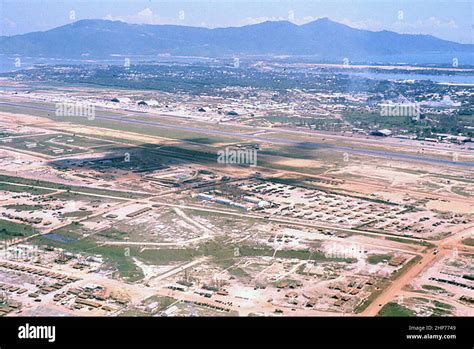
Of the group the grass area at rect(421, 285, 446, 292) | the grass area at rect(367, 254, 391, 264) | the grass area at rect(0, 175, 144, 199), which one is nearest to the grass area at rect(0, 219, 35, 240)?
the grass area at rect(0, 175, 144, 199)

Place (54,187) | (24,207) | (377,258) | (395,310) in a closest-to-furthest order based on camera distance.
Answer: (395,310) → (377,258) → (24,207) → (54,187)

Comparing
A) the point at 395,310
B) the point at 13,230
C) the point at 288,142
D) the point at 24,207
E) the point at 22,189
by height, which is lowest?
the point at 395,310

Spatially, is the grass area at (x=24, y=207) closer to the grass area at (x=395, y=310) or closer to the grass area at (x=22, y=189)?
the grass area at (x=22, y=189)

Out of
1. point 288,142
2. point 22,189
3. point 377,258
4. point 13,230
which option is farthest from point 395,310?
point 288,142

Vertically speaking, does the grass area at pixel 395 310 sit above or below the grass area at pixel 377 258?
below

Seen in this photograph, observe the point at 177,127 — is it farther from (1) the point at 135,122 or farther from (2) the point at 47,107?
(2) the point at 47,107

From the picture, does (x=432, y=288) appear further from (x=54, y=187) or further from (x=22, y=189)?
(x=22, y=189)

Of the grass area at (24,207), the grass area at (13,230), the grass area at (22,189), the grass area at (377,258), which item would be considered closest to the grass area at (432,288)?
the grass area at (377,258)
